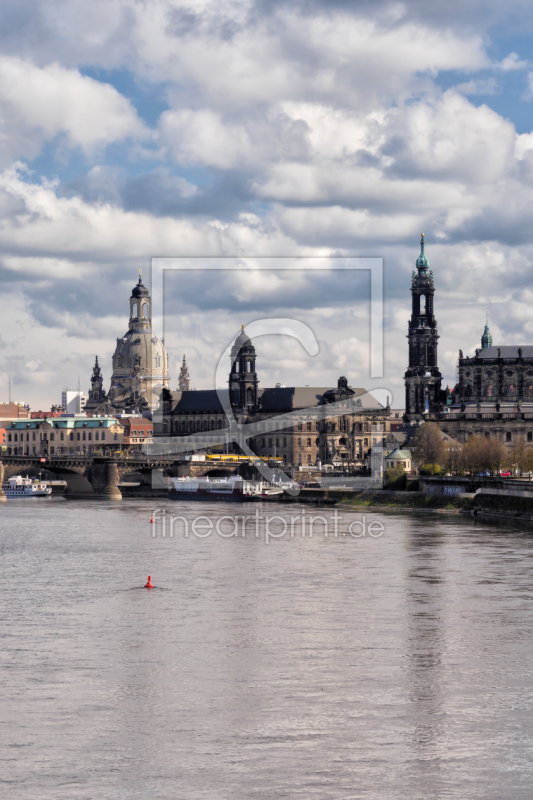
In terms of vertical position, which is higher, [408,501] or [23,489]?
[23,489]

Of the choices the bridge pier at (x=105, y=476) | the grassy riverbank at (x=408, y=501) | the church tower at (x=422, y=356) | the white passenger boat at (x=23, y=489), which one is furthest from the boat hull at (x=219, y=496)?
the church tower at (x=422, y=356)

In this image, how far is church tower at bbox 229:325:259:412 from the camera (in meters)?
171

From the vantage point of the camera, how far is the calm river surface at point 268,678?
65.2 ft

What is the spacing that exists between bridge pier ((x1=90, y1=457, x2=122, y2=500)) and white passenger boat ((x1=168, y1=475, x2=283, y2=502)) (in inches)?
243

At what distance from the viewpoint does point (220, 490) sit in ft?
396

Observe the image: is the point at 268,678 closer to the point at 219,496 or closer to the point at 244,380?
the point at 219,496

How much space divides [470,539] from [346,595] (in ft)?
71.7

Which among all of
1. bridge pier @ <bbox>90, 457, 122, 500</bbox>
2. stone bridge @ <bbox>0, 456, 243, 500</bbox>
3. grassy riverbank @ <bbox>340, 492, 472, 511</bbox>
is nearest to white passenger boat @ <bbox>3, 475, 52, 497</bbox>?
stone bridge @ <bbox>0, 456, 243, 500</bbox>

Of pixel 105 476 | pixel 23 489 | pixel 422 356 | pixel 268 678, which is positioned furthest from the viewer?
pixel 422 356

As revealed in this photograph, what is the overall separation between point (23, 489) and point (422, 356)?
6077 cm

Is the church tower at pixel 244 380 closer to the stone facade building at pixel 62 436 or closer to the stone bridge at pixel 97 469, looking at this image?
the stone facade building at pixel 62 436

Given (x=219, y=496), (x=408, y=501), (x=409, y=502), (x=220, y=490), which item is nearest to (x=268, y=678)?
(x=409, y=502)

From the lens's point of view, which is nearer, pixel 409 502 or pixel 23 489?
pixel 409 502

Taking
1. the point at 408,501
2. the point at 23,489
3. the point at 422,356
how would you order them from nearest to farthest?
the point at 408,501
the point at 23,489
the point at 422,356
